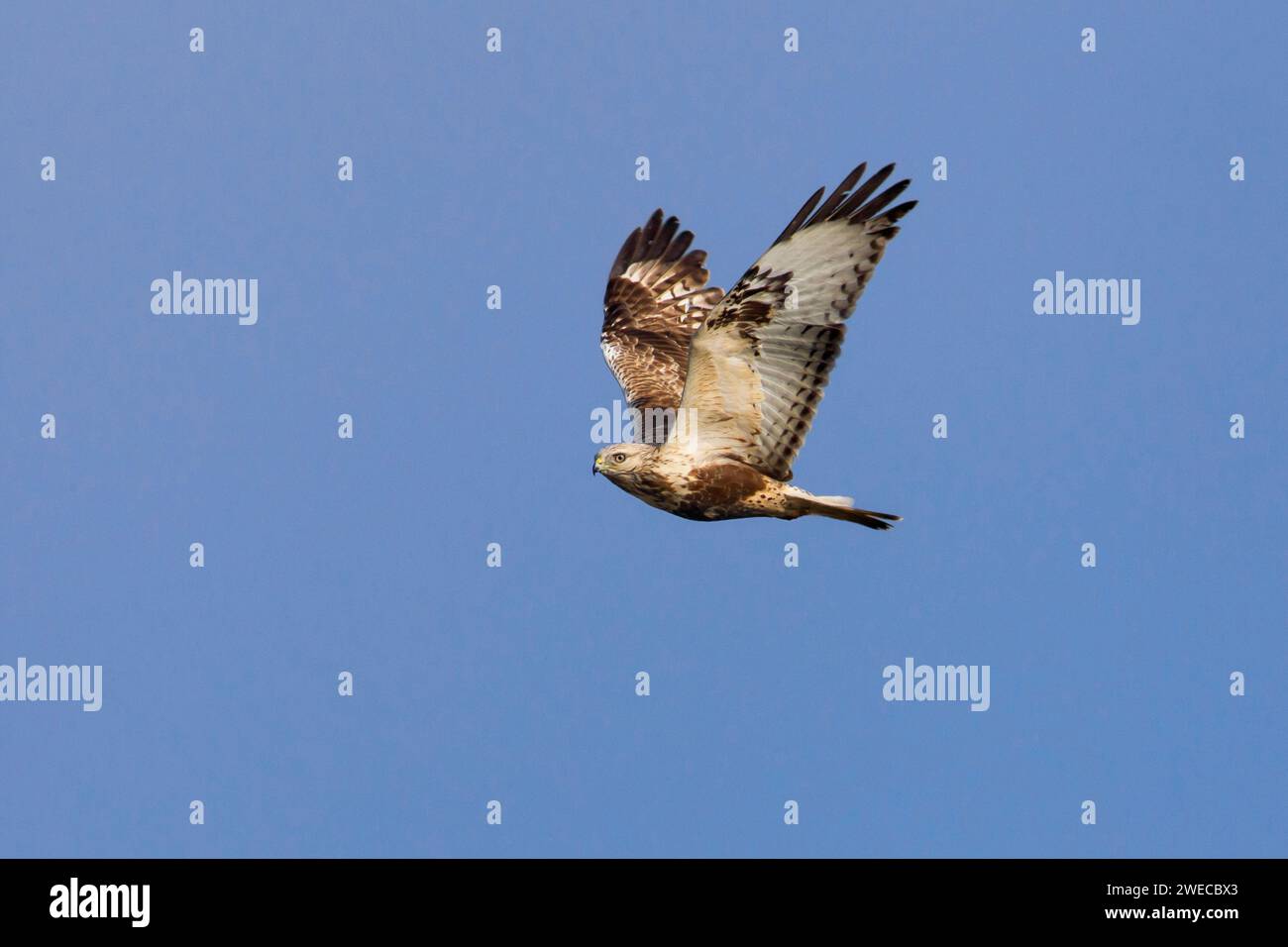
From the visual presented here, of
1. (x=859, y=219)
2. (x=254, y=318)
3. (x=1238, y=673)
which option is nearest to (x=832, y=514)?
(x=859, y=219)

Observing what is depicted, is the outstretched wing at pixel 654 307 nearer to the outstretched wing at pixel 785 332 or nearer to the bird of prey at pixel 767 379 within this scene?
the bird of prey at pixel 767 379

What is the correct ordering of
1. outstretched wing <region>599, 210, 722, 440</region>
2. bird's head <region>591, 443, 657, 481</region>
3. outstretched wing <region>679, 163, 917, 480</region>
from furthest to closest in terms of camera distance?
outstretched wing <region>599, 210, 722, 440</region>, bird's head <region>591, 443, 657, 481</region>, outstretched wing <region>679, 163, 917, 480</region>

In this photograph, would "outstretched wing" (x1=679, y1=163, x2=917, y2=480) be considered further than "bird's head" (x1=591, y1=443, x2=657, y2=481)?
No

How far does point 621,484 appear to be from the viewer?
40.9ft

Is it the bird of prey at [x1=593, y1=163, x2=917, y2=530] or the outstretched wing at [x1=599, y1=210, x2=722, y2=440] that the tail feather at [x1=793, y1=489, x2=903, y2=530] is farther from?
the outstretched wing at [x1=599, y1=210, x2=722, y2=440]

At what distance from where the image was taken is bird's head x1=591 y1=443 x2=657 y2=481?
1238 cm

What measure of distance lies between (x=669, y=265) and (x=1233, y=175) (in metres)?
5.78

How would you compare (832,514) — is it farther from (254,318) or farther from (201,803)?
(254,318)

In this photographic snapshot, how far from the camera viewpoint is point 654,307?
51.2 ft

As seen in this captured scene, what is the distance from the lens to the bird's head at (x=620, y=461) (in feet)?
40.6

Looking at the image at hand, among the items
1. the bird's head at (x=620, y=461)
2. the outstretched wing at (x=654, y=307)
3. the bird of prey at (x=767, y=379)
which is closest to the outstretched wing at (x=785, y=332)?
the bird of prey at (x=767, y=379)

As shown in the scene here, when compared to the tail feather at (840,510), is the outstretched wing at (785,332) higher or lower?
A: higher

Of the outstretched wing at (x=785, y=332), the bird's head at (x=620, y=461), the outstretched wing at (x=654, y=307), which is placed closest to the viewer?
the outstretched wing at (x=785, y=332)

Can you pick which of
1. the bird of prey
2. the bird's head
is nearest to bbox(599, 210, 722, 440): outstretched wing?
the bird of prey
